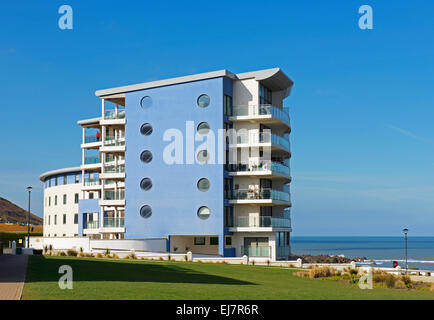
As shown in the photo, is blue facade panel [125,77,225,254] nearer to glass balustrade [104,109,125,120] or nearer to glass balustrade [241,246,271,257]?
glass balustrade [104,109,125,120]

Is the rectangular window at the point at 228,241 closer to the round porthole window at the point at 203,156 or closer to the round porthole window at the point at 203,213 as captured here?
the round porthole window at the point at 203,213

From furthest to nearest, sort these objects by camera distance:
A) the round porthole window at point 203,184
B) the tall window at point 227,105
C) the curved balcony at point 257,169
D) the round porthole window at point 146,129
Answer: the round porthole window at point 146,129, the tall window at point 227,105, the round porthole window at point 203,184, the curved balcony at point 257,169

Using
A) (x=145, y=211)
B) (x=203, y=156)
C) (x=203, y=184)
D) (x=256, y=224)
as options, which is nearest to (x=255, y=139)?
(x=203, y=156)

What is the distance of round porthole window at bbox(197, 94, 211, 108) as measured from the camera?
49.3 meters

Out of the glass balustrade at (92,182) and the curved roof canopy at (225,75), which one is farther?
the glass balustrade at (92,182)

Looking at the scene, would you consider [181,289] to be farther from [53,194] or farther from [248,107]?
[53,194]

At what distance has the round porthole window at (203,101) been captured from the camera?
49.3 metres

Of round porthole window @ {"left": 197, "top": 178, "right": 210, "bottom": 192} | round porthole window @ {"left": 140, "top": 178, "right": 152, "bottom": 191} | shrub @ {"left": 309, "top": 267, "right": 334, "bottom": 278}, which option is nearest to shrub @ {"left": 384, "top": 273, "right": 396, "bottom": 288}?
shrub @ {"left": 309, "top": 267, "right": 334, "bottom": 278}

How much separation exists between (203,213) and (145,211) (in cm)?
570

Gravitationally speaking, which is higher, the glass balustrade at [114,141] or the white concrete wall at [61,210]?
the glass balustrade at [114,141]

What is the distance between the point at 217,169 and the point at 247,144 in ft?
10.4

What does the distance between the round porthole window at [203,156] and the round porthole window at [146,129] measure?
554 centimetres

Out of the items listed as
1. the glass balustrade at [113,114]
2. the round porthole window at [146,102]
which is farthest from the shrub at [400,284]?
the glass balustrade at [113,114]
